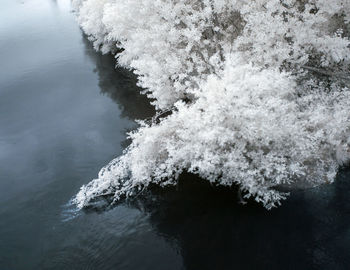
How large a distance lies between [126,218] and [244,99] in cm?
684

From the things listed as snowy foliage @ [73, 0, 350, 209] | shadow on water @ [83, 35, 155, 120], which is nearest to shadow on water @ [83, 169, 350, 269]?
snowy foliage @ [73, 0, 350, 209]

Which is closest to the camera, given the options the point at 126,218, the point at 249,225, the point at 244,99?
the point at 244,99

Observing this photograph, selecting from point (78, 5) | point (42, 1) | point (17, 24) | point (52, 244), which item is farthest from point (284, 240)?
point (42, 1)

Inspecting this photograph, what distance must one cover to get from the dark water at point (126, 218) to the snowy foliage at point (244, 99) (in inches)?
36.4

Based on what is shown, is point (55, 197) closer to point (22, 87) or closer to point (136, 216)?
point (136, 216)

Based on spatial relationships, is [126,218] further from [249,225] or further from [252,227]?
[252,227]

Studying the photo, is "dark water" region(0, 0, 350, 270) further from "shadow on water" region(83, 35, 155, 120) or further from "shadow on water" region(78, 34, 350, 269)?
"shadow on water" region(83, 35, 155, 120)

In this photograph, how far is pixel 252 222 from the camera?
42.9 ft

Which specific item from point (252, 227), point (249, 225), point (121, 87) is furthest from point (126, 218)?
point (121, 87)

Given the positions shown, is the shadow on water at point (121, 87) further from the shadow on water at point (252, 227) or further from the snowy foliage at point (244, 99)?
the shadow on water at point (252, 227)

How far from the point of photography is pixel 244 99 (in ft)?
42.2

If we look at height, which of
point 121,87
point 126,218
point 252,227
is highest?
point 121,87

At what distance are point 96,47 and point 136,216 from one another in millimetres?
23732

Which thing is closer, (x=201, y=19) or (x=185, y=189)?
(x=185, y=189)
